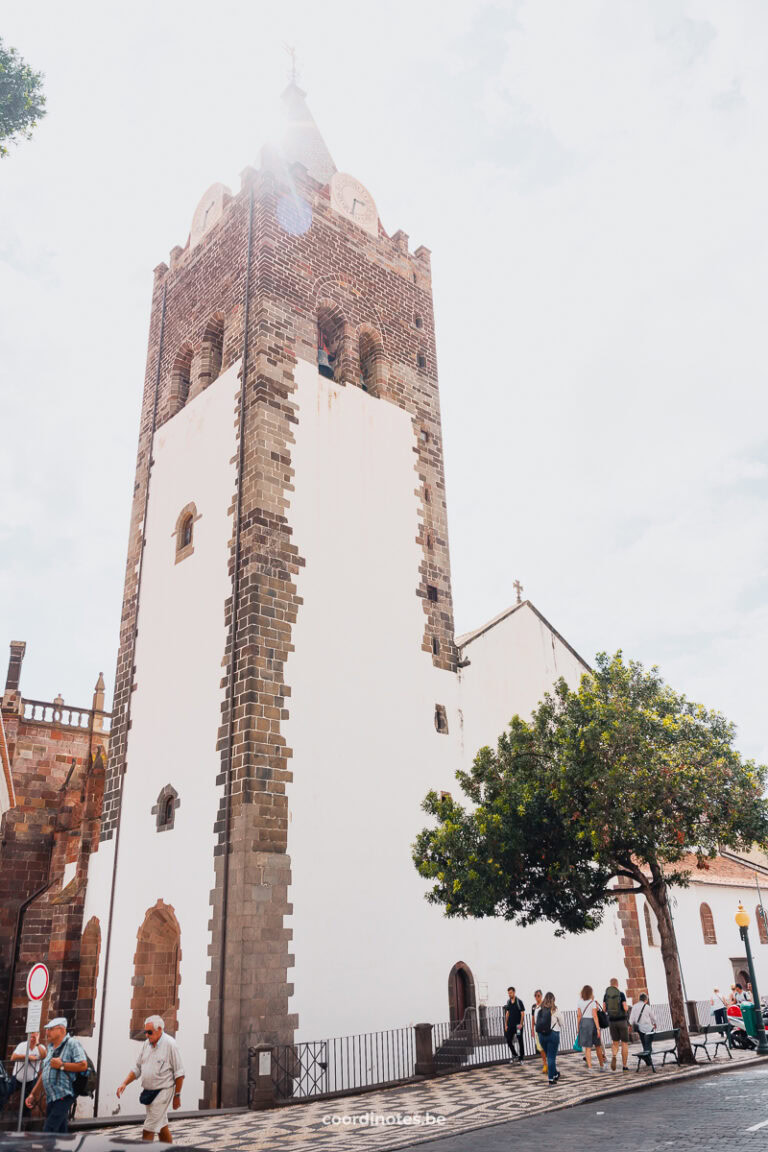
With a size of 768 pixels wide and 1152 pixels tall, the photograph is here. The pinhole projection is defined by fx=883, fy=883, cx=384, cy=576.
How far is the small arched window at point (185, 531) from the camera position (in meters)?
19.6

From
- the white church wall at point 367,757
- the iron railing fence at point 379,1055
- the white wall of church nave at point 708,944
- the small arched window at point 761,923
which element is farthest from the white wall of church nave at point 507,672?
the small arched window at point 761,923

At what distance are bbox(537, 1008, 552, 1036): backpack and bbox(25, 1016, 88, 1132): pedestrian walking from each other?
7.04m

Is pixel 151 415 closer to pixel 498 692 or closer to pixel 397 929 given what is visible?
pixel 498 692

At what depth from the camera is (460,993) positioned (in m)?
17.1

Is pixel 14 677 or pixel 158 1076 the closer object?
pixel 158 1076

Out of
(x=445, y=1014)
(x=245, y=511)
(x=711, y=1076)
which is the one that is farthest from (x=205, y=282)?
(x=711, y=1076)

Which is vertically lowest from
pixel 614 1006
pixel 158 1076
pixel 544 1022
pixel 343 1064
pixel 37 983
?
pixel 343 1064

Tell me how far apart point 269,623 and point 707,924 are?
21.7 m

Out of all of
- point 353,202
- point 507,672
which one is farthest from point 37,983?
point 353,202

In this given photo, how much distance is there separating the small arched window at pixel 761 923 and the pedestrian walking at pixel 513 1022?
2035 centimetres

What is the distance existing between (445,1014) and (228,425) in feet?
42.0

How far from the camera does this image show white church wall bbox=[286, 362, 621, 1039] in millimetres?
15367

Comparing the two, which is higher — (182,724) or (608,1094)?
(182,724)

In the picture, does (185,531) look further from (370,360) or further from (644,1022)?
(644,1022)
